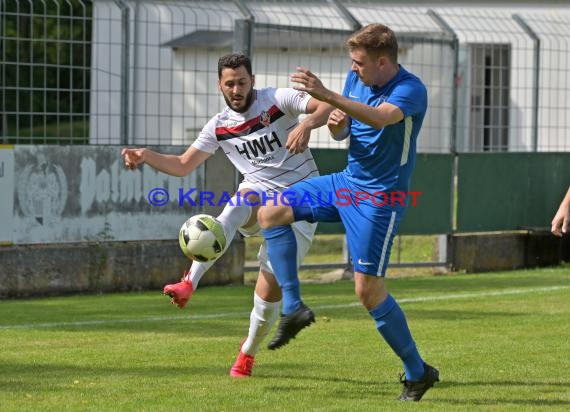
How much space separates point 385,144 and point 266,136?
4.52 feet

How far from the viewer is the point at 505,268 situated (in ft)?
57.4

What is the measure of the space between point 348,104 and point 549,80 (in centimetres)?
1138

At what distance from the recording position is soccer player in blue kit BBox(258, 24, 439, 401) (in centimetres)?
747

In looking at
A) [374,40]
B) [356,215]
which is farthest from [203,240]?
[374,40]

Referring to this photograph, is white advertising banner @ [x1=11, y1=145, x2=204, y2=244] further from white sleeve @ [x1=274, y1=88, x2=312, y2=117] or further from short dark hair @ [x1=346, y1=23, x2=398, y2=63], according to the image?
short dark hair @ [x1=346, y1=23, x2=398, y2=63]

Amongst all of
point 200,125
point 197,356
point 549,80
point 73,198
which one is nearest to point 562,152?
point 549,80

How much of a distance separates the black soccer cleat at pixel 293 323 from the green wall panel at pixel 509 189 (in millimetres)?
9537

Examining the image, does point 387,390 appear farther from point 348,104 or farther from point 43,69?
point 43,69

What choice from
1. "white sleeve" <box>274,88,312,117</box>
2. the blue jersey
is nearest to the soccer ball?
"white sleeve" <box>274,88,312,117</box>

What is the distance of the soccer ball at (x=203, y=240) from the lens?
334 inches

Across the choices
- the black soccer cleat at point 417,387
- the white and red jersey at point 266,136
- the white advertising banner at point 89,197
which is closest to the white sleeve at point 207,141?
the white and red jersey at point 266,136

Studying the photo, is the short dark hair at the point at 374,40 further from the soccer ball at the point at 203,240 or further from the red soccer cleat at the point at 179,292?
the red soccer cleat at the point at 179,292

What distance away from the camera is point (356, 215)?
7664mm

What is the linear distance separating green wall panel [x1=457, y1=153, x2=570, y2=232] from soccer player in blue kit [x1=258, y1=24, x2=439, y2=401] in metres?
9.59
